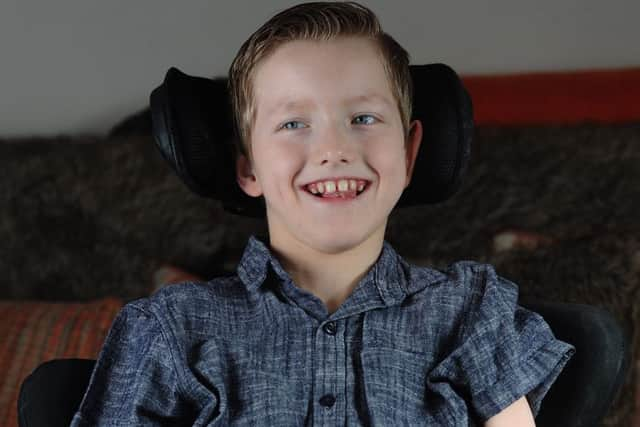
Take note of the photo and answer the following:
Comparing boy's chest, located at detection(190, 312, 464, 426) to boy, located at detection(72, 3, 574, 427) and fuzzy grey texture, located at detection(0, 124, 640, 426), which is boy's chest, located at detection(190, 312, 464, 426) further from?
fuzzy grey texture, located at detection(0, 124, 640, 426)

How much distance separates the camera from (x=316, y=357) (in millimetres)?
1281

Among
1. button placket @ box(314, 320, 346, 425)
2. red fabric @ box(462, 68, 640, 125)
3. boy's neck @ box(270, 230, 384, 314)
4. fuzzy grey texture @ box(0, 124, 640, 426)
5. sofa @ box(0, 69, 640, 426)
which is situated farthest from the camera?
red fabric @ box(462, 68, 640, 125)

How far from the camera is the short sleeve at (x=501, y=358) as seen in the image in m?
1.27

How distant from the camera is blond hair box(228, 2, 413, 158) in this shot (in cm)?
131

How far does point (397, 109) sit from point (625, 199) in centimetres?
101

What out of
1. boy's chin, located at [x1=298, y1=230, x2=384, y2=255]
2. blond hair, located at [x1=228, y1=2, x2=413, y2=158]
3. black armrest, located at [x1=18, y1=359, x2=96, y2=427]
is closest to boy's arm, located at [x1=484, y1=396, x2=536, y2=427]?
boy's chin, located at [x1=298, y1=230, x2=384, y2=255]

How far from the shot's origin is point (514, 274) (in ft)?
6.73

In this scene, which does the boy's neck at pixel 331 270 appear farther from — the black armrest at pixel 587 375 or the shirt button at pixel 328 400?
the black armrest at pixel 587 375

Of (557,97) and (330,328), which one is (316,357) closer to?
(330,328)

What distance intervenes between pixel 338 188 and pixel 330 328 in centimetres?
18

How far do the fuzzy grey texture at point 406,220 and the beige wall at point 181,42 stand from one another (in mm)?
155

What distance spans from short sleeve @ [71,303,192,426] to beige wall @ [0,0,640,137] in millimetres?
1321

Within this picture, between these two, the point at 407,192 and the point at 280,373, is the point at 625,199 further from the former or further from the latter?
the point at 280,373

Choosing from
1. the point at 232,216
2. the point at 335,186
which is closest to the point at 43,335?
the point at 232,216
